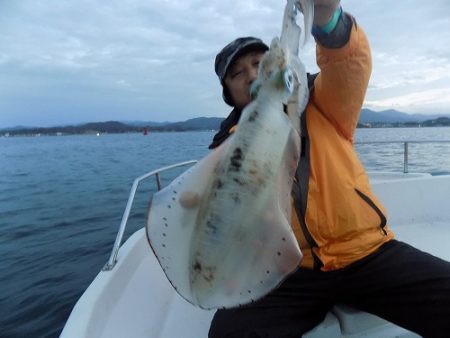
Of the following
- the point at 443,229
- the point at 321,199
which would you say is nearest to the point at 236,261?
the point at 321,199

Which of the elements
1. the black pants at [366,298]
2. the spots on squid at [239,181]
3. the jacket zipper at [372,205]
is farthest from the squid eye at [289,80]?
the black pants at [366,298]

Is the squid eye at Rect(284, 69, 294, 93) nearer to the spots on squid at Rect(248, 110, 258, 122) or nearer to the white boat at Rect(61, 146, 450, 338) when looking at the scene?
the spots on squid at Rect(248, 110, 258, 122)

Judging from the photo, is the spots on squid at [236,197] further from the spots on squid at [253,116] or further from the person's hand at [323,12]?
the person's hand at [323,12]

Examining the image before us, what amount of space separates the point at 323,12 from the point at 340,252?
1.58 m

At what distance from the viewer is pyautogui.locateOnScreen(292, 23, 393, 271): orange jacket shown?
256 cm

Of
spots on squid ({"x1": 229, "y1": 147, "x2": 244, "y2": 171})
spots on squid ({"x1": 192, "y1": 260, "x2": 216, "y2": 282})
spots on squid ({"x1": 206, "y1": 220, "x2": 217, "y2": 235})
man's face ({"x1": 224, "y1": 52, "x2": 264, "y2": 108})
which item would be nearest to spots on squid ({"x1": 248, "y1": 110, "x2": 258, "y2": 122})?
spots on squid ({"x1": 229, "y1": 147, "x2": 244, "y2": 171})

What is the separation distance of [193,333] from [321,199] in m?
1.67

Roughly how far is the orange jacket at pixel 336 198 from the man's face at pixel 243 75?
0.54m

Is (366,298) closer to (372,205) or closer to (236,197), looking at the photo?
(372,205)

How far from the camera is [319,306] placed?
8.89 ft

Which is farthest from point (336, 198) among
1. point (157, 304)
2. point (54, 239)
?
point (54, 239)

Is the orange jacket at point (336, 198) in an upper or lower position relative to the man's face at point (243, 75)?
lower

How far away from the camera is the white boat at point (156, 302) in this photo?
2.76m

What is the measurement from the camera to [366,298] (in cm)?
264
